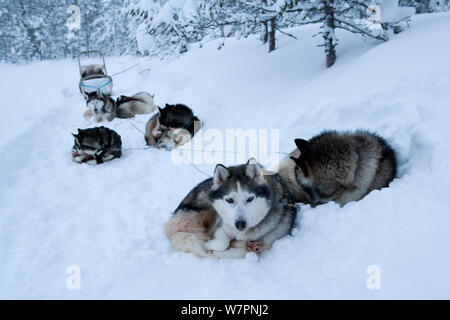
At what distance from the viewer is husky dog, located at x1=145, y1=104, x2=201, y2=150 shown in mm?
5945

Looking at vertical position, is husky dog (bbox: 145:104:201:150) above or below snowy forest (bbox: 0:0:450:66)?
below

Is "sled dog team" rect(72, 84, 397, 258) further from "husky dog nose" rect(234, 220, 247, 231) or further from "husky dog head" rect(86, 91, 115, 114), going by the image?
"husky dog head" rect(86, 91, 115, 114)

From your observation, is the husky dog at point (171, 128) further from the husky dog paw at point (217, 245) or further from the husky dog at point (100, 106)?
the husky dog paw at point (217, 245)

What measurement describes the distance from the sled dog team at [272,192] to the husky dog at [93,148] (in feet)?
9.49

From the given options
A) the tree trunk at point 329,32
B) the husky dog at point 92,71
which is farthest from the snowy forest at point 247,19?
the husky dog at point 92,71

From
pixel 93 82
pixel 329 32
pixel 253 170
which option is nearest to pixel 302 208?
pixel 253 170

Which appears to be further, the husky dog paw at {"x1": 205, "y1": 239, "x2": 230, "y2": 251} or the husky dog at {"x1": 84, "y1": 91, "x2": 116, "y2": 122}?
the husky dog at {"x1": 84, "y1": 91, "x2": 116, "y2": 122}

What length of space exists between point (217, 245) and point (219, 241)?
0.04m

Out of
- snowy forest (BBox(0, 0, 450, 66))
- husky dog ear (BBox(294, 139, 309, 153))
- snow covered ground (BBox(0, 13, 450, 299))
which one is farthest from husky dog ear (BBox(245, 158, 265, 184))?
snowy forest (BBox(0, 0, 450, 66))

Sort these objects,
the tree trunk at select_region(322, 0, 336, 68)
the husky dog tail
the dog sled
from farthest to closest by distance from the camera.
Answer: the dog sled, the husky dog tail, the tree trunk at select_region(322, 0, 336, 68)

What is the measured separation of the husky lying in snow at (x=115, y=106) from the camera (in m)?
7.61

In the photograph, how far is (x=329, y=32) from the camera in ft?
17.4

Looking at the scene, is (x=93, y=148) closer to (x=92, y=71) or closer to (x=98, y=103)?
(x=98, y=103)
